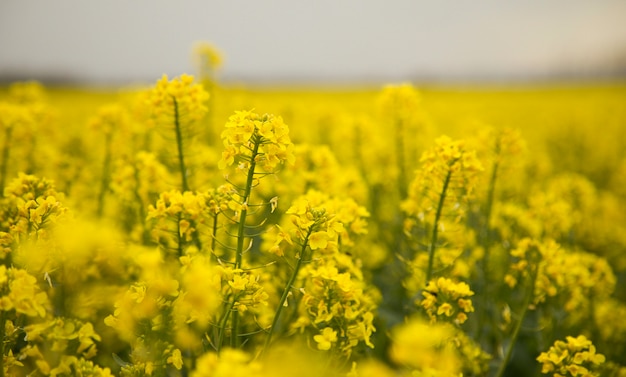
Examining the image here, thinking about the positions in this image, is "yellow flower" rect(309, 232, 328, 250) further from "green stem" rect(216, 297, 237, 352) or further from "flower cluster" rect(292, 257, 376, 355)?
"green stem" rect(216, 297, 237, 352)

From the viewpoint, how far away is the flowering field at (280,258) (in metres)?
1.81

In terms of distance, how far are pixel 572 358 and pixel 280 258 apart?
1.34 meters

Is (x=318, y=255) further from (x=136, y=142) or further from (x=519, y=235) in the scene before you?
(x=136, y=142)

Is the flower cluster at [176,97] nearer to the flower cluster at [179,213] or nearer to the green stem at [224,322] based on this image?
the flower cluster at [179,213]

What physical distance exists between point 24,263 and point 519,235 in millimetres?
→ 3044

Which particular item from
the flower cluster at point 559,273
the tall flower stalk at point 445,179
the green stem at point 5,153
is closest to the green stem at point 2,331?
the tall flower stalk at point 445,179

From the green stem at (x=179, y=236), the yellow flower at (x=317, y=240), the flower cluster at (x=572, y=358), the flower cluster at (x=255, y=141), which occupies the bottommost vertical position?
the flower cluster at (x=572, y=358)

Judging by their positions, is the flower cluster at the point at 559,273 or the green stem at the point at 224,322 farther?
the flower cluster at the point at 559,273

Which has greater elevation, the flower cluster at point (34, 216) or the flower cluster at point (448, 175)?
the flower cluster at point (448, 175)

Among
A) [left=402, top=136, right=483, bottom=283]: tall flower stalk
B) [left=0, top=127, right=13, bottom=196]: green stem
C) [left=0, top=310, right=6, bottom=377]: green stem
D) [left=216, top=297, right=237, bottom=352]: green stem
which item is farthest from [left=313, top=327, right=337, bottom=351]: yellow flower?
→ [left=0, top=127, right=13, bottom=196]: green stem

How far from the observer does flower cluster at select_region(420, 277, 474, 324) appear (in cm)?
212

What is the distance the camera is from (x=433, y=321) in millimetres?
2150

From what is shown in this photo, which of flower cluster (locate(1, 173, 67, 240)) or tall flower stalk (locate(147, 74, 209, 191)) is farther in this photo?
tall flower stalk (locate(147, 74, 209, 191))

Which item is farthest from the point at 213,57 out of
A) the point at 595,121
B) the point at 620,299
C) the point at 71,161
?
the point at 595,121
